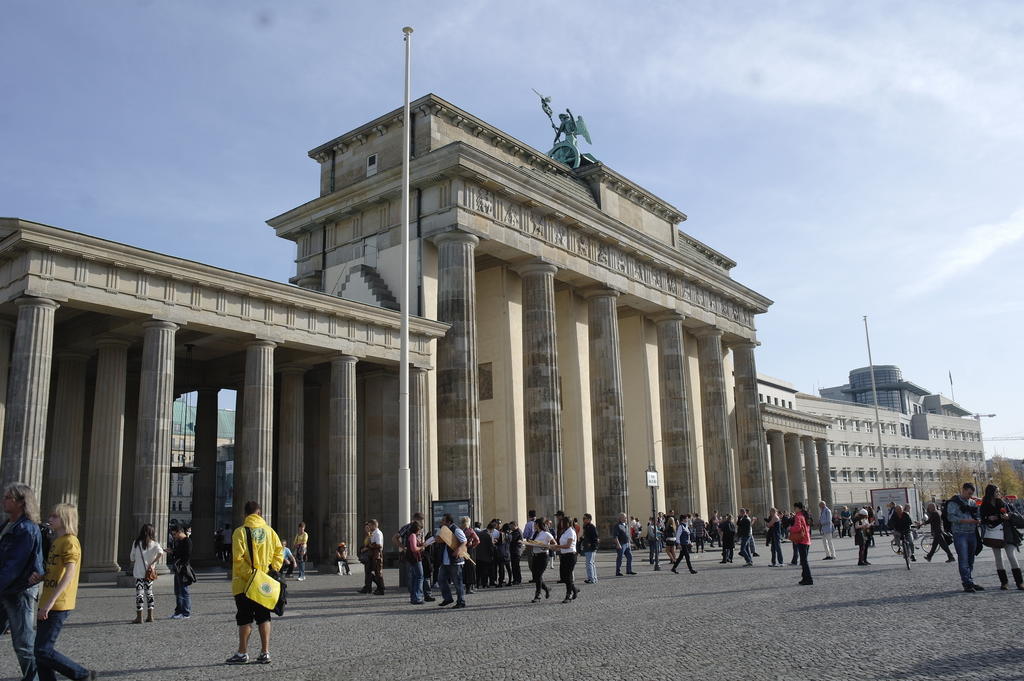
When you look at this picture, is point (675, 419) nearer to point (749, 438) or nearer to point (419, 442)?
point (749, 438)

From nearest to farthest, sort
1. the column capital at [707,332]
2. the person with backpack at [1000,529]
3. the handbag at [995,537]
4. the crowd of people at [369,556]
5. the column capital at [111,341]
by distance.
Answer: the crowd of people at [369,556]
the person with backpack at [1000,529]
the handbag at [995,537]
the column capital at [111,341]
the column capital at [707,332]

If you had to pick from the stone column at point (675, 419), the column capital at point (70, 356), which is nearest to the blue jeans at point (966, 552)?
the column capital at point (70, 356)

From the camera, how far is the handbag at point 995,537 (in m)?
12.8

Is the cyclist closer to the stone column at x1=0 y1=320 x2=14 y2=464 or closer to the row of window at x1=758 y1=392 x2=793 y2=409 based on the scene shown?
the stone column at x1=0 y1=320 x2=14 y2=464

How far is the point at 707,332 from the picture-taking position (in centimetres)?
4497

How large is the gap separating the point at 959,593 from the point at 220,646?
36.4ft

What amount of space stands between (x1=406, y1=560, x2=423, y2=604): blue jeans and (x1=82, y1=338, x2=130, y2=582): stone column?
10578 millimetres

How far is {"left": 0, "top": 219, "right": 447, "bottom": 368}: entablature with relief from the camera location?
18.2 metres

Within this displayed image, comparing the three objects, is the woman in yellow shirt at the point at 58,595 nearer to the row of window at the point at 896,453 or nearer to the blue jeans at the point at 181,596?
the blue jeans at the point at 181,596

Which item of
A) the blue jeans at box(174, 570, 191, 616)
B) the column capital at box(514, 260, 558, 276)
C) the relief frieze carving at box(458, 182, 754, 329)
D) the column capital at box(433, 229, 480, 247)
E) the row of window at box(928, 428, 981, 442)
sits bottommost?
the blue jeans at box(174, 570, 191, 616)

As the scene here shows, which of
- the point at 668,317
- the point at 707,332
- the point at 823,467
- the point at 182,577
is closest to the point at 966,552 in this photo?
the point at 182,577

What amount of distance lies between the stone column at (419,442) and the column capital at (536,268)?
25.9ft

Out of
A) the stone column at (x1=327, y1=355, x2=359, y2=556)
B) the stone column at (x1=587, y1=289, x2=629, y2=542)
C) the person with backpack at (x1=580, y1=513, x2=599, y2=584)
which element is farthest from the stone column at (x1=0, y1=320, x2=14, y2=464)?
the stone column at (x1=587, y1=289, x2=629, y2=542)

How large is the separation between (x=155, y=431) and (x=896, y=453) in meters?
106
